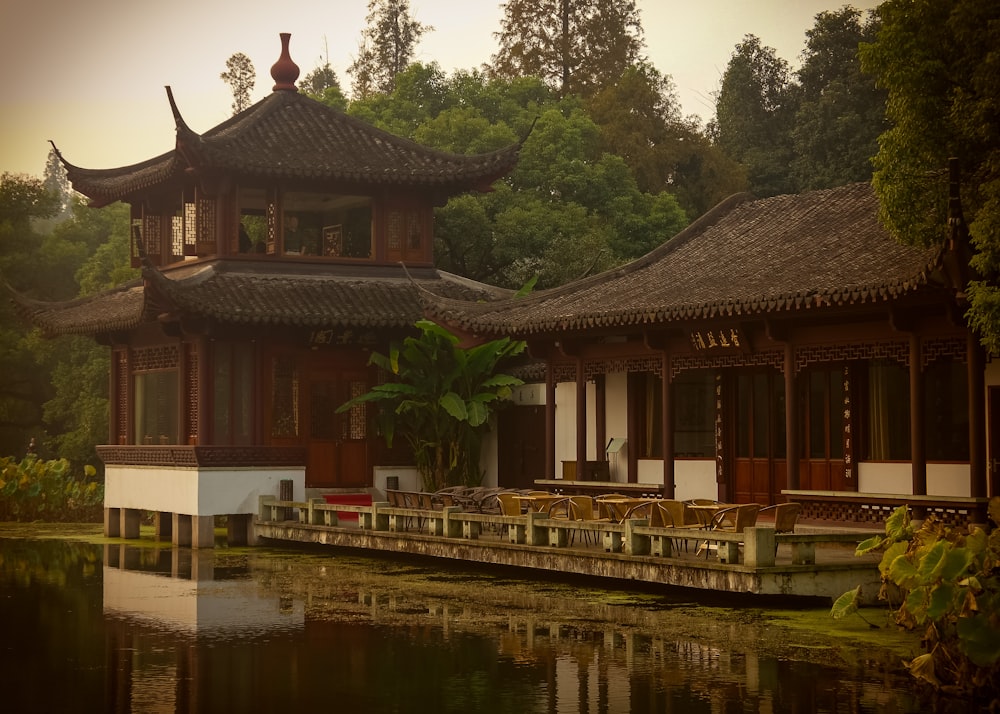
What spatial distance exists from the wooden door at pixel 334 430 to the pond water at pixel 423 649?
26.6 feet

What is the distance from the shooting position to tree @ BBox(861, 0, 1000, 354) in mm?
16875

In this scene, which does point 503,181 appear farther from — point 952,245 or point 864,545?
point 864,545

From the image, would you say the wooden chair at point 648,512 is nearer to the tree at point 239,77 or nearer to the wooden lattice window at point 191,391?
the wooden lattice window at point 191,391

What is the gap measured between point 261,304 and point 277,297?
0.59 m

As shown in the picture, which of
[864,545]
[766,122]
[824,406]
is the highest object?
[766,122]

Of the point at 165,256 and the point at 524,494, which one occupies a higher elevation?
the point at 165,256

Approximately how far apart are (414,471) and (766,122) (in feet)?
89.8

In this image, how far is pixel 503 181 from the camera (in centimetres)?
4059

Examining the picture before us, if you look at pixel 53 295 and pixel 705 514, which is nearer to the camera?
pixel 705 514

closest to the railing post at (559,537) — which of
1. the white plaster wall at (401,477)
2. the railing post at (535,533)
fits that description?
the railing post at (535,533)

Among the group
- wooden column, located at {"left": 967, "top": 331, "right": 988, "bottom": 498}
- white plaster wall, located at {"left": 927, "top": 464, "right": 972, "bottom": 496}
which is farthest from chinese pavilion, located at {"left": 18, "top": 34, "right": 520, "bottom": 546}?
wooden column, located at {"left": 967, "top": 331, "right": 988, "bottom": 498}

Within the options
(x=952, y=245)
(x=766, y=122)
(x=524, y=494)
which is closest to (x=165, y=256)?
(x=524, y=494)

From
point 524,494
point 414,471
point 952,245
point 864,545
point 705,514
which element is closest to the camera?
point 864,545

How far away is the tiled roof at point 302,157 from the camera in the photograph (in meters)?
28.5
